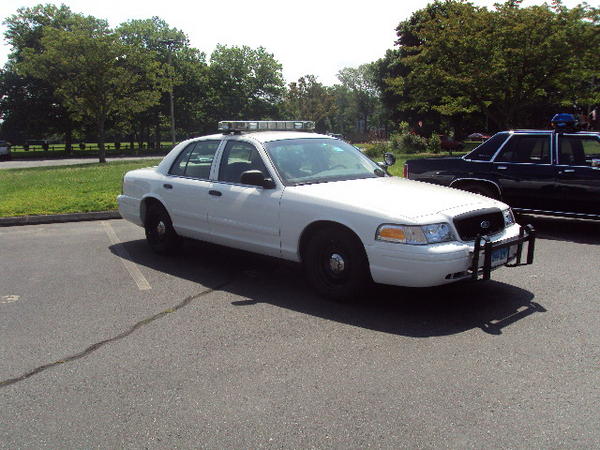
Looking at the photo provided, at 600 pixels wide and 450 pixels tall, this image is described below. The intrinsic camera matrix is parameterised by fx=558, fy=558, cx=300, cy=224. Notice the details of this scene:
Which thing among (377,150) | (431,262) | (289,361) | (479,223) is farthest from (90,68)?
(289,361)

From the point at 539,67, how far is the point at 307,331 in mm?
18229

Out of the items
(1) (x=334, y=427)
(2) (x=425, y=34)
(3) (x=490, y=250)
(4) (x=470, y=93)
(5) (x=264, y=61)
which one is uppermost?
(5) (x=264, y=61)

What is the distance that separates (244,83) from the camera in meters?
59.0

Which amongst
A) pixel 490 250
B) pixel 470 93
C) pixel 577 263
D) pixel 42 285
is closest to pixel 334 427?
pixel 490 250

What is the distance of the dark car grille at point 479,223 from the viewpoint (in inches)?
195

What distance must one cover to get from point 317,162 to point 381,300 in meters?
1.68

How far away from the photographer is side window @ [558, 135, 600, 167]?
27.0 ft

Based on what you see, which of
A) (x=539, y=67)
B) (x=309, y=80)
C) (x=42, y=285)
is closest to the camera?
(x=42, y=285)

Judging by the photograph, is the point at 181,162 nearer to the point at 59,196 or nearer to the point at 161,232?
the point at 161,232

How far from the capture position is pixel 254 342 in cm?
432

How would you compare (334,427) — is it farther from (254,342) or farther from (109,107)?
(109,107)

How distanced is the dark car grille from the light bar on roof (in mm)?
2599

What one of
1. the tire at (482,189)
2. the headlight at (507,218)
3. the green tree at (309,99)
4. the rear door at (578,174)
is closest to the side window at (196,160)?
the headlight at (507,218)

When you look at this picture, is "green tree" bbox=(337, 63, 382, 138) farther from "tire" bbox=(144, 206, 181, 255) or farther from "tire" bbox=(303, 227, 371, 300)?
"tire" bbox=(303, 227, 371, 300)
